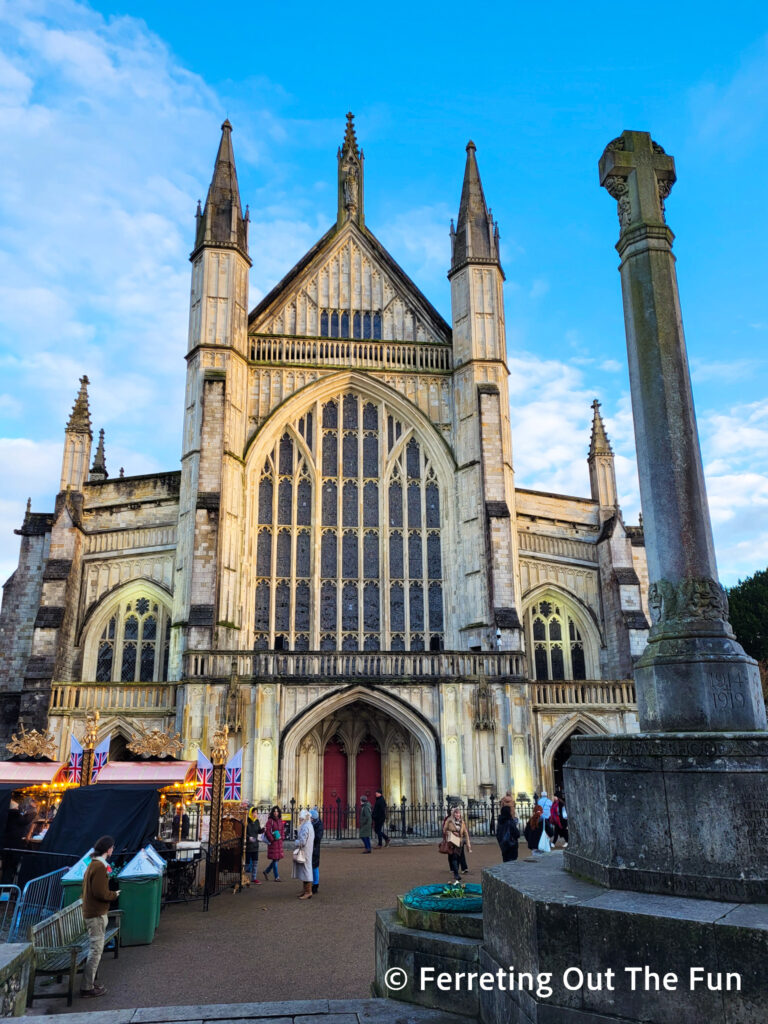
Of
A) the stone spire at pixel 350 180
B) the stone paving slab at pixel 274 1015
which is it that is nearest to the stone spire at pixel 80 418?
the stone spire at pixel 350 180

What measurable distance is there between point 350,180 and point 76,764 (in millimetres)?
24057

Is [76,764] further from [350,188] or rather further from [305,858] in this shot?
[350,188]

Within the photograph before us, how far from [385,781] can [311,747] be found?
241cm

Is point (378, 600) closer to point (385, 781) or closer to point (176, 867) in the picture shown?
point (385, 781)

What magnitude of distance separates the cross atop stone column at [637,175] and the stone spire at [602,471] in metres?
22.5

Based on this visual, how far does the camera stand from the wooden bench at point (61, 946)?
690cm

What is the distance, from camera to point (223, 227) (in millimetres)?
26719

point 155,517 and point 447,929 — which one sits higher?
point 155,517

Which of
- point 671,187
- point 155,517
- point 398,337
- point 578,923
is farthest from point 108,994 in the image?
point 398,337

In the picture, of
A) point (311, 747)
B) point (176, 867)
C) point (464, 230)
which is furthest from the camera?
point (464, 230)

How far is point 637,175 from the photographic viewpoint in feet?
22.7

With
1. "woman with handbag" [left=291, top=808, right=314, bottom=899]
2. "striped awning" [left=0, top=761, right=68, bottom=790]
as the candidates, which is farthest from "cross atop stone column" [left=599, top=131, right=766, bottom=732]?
"striped awning" [left=0, top=761, right=68, bottom=790]

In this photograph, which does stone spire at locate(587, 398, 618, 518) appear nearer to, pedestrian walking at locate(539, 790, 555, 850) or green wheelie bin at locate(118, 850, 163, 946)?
pedestrian walking at locate(539, 790, 555, 850)

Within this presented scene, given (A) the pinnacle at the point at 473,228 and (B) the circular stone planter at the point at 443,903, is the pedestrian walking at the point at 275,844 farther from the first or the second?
(A) the pinnacle at the point at 473,228
